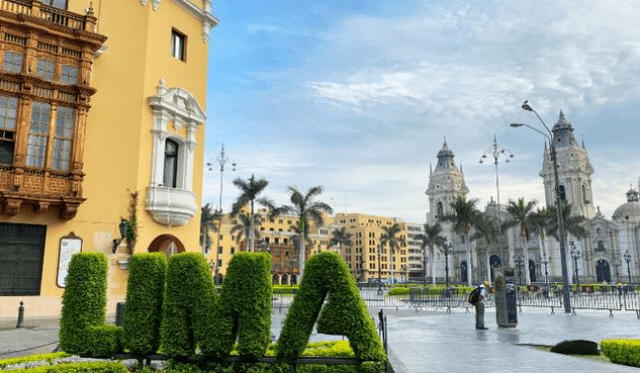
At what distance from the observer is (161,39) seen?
74.8 ft

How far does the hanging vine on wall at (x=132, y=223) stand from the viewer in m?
20.2

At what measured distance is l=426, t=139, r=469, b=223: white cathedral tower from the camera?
11250 centimetres

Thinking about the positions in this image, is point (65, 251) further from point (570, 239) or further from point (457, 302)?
point (570, 239)

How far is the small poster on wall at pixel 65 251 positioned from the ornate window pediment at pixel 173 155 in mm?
3143

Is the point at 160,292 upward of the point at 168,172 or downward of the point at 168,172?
downward

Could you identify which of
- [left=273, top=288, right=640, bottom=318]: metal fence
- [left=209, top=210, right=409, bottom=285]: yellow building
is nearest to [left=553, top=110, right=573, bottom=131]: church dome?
[left=209, top=210, right=409, bottom=285]: yellow building

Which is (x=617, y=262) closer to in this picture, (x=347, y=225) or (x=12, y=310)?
(x=347, y=225)

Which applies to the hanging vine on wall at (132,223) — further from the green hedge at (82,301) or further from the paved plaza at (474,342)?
the green hedge at (82,301)

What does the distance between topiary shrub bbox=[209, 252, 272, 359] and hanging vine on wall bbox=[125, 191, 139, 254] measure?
515 inches

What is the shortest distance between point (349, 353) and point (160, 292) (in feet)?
12.0

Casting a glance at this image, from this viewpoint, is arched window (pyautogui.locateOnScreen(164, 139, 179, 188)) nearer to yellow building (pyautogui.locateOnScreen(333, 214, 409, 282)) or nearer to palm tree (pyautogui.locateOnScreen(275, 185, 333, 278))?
palm tree (pyautogui.locateOnScreen(275, 185, 333, 278))

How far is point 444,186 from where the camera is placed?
11375 centimetres

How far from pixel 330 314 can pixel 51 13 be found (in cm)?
1793

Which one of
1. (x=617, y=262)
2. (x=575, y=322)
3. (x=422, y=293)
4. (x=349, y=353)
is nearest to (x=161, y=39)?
(x=349, y=353)
